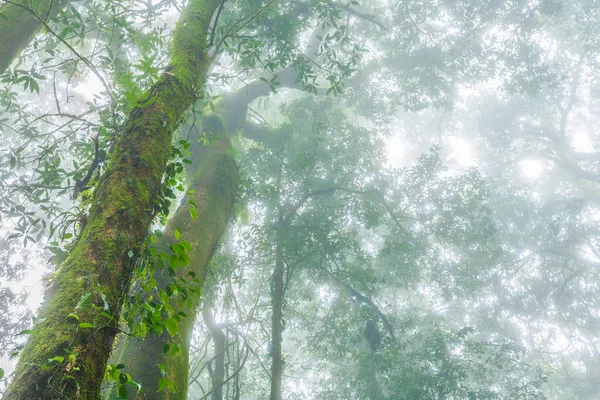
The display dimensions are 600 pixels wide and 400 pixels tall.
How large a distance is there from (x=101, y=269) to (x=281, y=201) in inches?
336

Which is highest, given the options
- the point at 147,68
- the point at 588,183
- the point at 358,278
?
the point at 588,183

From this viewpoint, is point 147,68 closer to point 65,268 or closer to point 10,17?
point 65,268

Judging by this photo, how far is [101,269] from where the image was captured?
156 cm

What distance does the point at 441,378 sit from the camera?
27.9ft

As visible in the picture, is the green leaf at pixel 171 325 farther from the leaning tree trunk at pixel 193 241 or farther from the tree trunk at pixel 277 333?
the tree trunk at pixel 277 333

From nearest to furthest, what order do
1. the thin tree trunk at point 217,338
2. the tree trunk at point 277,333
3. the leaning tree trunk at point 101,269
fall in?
the leaning tree trunk at point 101,269 < the tree trunk at point 277,333 < the thin tree trunk at point 217,338

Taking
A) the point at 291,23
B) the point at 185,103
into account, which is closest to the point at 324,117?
the point at 291,23

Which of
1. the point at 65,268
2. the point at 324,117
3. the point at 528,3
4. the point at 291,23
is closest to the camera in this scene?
the point at 65,268

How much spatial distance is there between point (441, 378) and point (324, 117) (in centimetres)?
719

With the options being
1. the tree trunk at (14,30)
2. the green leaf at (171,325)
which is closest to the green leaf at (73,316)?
the green leaf at (171,325)

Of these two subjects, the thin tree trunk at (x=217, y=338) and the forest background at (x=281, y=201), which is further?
the thin tree trunk at (x=217, y=338)

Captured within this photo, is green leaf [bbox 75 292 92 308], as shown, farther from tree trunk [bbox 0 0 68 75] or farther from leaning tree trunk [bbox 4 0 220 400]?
tree trunk [bbox 0 0 68 75]

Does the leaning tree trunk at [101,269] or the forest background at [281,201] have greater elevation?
the forest background at [281,201]

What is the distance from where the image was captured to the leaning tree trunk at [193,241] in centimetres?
352
